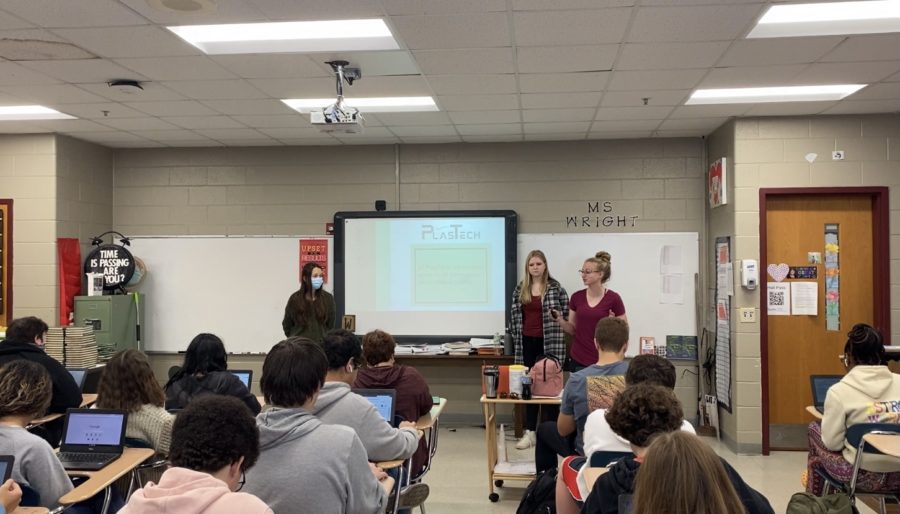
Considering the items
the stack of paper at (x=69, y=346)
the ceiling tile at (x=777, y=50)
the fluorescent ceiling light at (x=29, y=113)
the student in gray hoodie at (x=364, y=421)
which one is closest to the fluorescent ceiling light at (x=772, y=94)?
the ceiling tile at (x=777, y=50)

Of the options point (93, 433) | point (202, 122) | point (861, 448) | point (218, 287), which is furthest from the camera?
point (218, 287)

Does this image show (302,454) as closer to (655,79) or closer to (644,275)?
(655,79)

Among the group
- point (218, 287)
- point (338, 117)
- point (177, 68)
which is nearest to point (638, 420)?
point (338, 117)

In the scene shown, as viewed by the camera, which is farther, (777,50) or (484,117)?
(484,117)

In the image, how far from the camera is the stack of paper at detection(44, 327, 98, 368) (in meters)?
5.62

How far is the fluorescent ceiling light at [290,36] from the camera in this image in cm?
350

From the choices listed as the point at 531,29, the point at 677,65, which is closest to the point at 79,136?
the point at 531,29

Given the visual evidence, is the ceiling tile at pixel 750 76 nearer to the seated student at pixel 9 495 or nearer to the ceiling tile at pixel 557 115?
the ceiling tile at pixel 557 115

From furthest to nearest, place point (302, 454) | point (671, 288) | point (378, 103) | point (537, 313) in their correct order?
1. point (671, 288)
2. point (537, 313)
3. point (378, 103)
4. point (302, 454)

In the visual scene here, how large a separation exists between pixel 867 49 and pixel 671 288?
2923 mm

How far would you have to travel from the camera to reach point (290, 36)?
12.0 feet

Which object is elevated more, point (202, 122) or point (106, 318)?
point (202, 122)

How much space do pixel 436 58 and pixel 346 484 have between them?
2.74m

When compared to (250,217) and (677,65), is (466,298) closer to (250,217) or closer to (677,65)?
(250,217)
